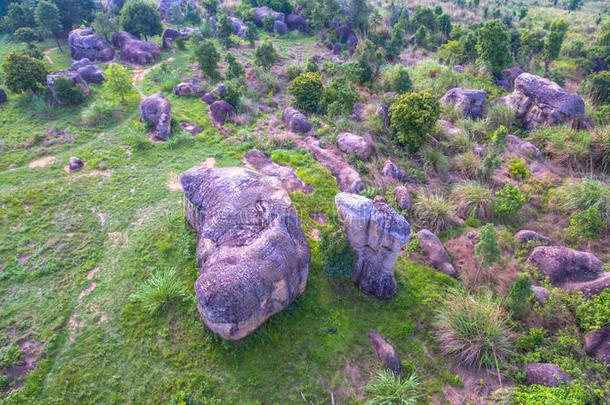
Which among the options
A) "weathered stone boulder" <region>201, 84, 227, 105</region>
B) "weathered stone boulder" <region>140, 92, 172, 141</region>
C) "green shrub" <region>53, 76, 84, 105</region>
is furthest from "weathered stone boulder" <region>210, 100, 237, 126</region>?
"green shrub" <region>53, 76, 84, 105</region>

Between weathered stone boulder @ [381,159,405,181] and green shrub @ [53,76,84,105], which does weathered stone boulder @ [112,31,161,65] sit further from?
weathered stone boulder @ [381,159,405,181]

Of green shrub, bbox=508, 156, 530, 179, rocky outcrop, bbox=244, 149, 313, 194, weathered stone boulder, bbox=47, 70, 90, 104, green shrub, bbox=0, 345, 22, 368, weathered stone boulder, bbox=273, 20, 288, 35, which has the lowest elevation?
green shrub, bbox=0, 345, 22, 368

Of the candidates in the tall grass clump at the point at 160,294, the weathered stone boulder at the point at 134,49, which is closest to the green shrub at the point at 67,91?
the weathered stone boulder at the point at 134,49

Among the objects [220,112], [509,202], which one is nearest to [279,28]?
[220,112]

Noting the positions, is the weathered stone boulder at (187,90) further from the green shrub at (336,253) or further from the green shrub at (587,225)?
the green shrub at (587,225)

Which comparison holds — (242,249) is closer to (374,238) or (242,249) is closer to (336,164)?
(374,238)
